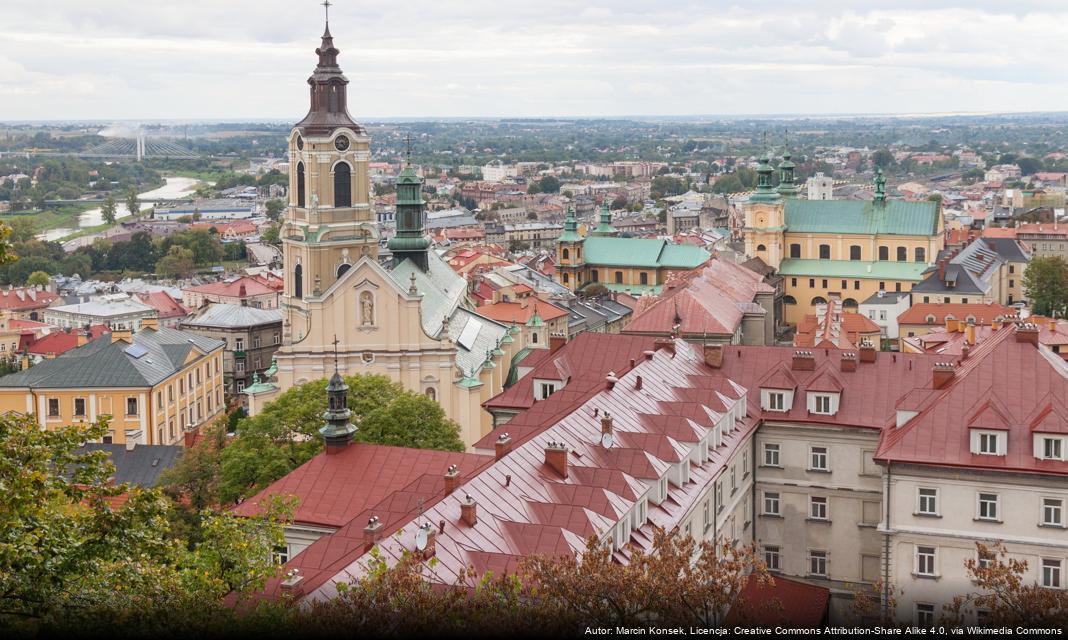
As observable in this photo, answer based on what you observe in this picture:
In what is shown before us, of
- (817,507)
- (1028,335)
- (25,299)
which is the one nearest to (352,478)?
(817,507)

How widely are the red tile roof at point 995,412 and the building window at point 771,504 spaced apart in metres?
4.78

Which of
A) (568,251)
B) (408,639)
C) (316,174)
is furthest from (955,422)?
(568,251)

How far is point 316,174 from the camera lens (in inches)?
2547

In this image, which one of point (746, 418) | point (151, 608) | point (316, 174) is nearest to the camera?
point (151, 608)

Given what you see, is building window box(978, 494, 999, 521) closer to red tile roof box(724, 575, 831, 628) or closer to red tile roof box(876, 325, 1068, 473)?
red tile roof box(876, 325, 1068, 473)

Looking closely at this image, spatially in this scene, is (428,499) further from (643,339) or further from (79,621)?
(643,339)

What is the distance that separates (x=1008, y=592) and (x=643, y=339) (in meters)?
25.4

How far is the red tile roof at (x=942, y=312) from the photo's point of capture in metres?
75.4

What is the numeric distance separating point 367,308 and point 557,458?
2809cm

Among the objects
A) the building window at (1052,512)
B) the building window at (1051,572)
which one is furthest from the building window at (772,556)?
the building window at (1052,512)

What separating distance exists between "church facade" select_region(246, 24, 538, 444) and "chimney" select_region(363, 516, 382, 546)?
969 inches

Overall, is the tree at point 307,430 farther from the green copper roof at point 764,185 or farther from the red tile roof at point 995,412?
the green copper roof at point 764,185

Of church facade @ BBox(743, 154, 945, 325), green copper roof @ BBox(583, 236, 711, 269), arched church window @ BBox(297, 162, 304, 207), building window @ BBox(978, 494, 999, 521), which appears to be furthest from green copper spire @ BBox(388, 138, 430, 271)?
green copper roof @ BBox(583, 236, 711, 269)

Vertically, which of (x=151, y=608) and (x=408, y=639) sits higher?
(x=408, y=639)
